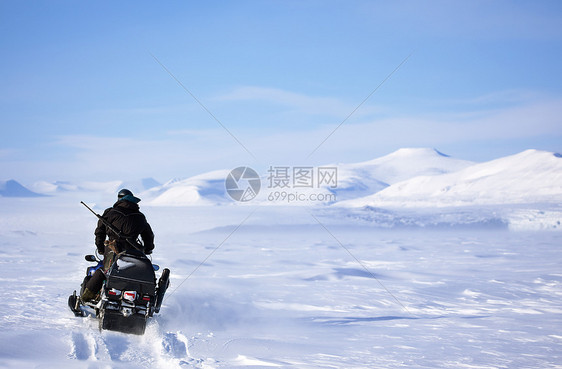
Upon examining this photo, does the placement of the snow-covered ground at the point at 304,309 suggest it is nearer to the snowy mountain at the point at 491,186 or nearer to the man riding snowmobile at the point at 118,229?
the man riding snowmobile at the point at 118,229

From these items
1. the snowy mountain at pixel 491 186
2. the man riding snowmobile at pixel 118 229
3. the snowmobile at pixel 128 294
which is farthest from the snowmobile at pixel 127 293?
the snowy mountain at pixel 491 186

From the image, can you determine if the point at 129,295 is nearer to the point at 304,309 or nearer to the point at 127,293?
the point at 127,293

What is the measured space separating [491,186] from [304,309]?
2500 inches

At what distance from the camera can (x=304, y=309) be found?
10.6 m

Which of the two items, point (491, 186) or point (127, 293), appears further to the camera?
point (491, 186)

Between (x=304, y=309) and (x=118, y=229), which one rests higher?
(x=118, y=229)

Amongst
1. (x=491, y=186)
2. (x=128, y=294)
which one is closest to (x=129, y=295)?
(x=128, y=294)

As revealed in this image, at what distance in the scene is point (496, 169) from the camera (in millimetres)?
79312

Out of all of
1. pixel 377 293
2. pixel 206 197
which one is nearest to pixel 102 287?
pixel 377 293

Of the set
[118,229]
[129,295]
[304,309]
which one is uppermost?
[118,229]

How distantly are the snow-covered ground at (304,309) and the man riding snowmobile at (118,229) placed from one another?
1.81 feet

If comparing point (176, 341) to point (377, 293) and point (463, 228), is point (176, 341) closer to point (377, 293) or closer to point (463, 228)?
point (377, 293)

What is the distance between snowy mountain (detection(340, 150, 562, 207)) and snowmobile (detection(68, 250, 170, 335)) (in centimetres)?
5230

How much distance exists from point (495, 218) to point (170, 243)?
2868cm
